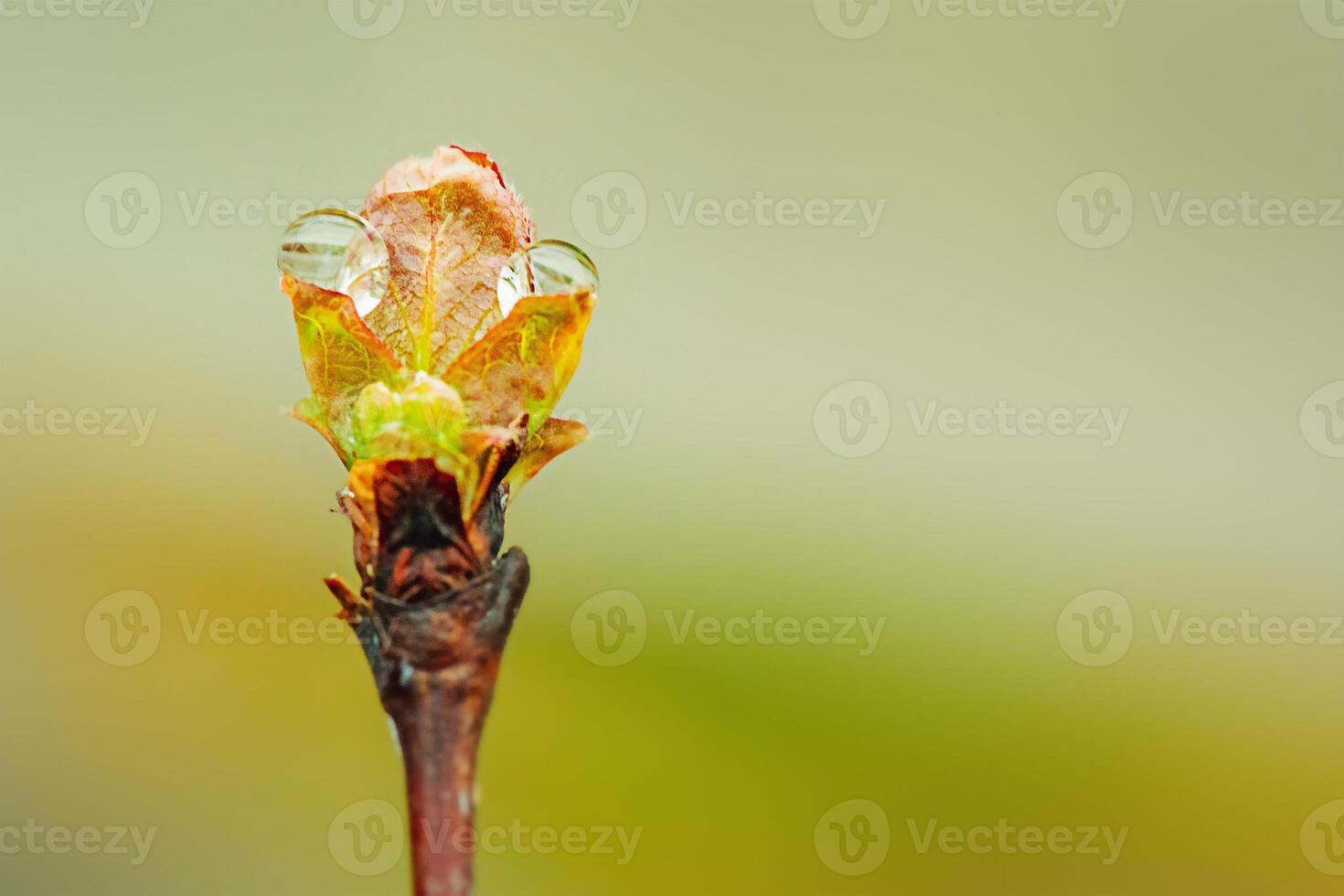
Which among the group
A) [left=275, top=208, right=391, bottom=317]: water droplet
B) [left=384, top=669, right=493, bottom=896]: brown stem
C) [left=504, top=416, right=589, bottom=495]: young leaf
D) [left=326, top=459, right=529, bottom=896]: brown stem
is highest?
[left=275, top=208, right=391, bottom=317]: water droplet

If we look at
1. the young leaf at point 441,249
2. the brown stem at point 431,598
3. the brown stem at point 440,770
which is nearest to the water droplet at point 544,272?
the young leaf at point 441,249

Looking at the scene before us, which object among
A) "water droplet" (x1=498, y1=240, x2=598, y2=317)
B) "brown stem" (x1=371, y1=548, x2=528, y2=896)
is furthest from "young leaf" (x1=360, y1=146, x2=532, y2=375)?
"brown stem" (x1=371, y1=548, x2=528, y2=896)

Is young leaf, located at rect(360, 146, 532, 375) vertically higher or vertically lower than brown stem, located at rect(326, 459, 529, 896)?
higher

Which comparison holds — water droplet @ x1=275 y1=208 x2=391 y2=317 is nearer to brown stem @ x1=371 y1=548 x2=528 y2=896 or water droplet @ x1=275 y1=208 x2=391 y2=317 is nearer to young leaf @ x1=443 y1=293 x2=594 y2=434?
young leaf @ x1=443 y1=293 x2=594 y2=434

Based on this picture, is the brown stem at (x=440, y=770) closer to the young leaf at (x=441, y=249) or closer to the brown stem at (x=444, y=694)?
the brown stem at (x=444, y=694)

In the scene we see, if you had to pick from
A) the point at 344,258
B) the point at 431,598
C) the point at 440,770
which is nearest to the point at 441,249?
the point at 344,258

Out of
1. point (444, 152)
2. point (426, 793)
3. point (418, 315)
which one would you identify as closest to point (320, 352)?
point (418, 315)

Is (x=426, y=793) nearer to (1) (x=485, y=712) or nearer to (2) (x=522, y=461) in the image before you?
(1) (x=485, y=712)

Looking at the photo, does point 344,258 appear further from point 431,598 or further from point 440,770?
point 440,770
